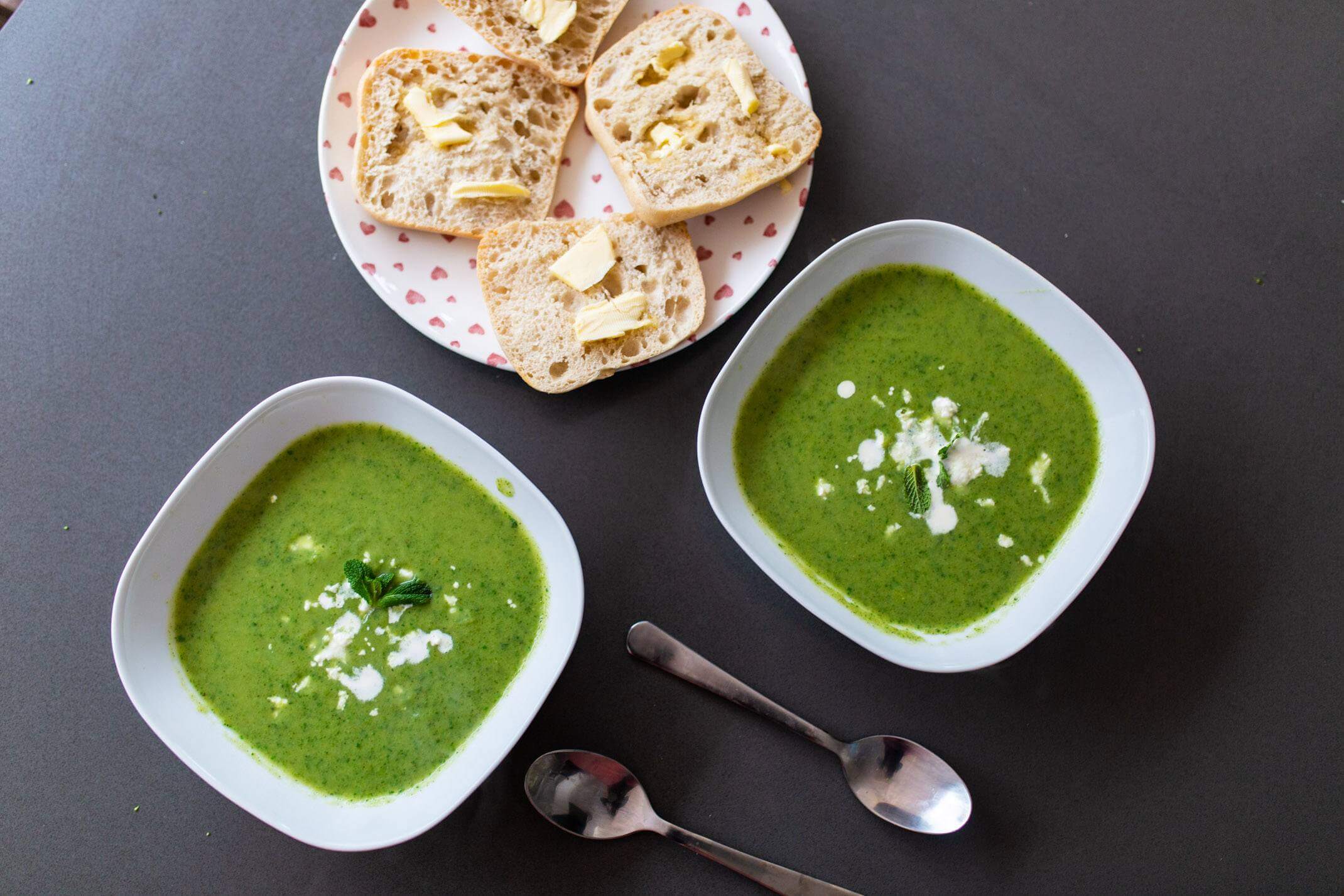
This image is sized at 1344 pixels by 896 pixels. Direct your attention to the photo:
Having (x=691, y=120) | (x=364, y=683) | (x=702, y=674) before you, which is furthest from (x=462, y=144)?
(x=702, y=674)

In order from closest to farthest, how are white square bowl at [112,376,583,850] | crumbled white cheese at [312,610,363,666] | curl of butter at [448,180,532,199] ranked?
white square bowl at [112,376,583,850] → crumbled white cheese at [312,610,363,666] → curl of butter at [448,180,532,199]

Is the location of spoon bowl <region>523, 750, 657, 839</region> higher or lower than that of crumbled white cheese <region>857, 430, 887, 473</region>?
lower

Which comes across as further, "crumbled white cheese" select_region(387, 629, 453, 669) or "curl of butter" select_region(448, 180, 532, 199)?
"curl of butter" select_region(448, 180, 532, 199)

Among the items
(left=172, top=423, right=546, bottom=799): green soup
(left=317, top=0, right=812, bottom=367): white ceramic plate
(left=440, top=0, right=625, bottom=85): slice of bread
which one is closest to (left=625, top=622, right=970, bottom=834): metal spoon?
(left=172, top=423, right=546, bottom=799): green soup

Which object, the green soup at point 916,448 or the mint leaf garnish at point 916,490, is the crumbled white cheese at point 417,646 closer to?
the green soup at point 916,448

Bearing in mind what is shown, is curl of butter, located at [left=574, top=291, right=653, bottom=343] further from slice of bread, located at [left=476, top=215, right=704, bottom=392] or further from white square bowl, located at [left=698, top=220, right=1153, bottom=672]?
white square bowl, located at [left=698, top=220, right=1153, bottom=672]

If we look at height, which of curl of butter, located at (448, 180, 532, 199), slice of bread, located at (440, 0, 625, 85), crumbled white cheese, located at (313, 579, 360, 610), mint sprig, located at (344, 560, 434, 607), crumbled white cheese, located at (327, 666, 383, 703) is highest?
slice of bread, located at (440, 0, 625, 85)

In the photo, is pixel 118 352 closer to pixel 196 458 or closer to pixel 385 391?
pixel 196 458

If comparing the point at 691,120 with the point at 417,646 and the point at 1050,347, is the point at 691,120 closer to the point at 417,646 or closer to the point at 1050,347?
the point at 1050,347
